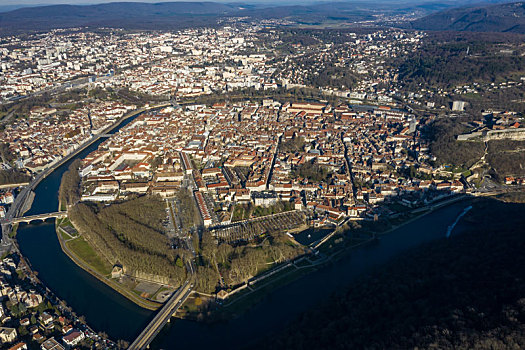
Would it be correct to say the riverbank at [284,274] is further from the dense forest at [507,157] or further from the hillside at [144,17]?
the hillside at [144,17]

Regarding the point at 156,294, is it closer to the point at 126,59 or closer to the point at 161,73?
the point at 161,73

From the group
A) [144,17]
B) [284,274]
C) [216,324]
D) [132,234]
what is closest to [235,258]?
[284,274]

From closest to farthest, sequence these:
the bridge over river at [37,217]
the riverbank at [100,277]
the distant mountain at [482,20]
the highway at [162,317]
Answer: the highway at [162,317]
the riverbank at [100,277]
the bridge over river at [37,217]
the distant mountain at [482,20]

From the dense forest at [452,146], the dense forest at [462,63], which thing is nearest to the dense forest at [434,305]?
the dense forest at [452,146]

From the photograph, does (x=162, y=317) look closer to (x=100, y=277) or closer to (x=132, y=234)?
(x=100, y=277)

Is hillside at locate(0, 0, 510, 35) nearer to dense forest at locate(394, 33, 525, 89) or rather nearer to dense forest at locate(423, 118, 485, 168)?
dense forest at locate(394, 33, 525, 89)

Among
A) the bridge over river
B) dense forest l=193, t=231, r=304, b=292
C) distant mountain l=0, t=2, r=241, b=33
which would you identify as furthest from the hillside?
dense forest l=193, t=231, r=304, b=292
